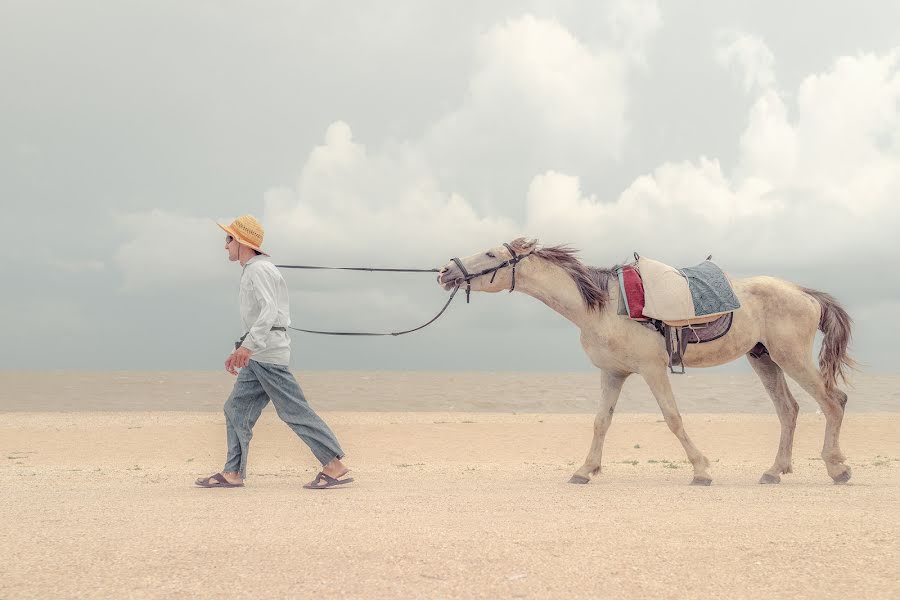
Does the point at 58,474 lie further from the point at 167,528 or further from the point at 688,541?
the point at 688,541

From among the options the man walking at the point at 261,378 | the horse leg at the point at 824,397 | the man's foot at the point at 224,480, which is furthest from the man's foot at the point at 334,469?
the horse leg at the point at 824,397

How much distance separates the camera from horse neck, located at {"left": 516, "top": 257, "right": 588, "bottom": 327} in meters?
8.65

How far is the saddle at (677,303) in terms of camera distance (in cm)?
843

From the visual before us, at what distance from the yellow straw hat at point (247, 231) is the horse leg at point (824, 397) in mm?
5697

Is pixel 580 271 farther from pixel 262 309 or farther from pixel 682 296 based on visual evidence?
pixel 262 309

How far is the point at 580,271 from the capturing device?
8.75m

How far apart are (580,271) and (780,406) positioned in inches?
119

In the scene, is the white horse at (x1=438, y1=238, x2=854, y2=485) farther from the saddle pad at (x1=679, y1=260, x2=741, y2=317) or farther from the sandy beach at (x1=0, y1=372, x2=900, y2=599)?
the sandy beach at (x1=0, y1=372, x2=900, y2=599)

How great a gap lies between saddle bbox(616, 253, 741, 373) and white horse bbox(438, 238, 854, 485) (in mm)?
109

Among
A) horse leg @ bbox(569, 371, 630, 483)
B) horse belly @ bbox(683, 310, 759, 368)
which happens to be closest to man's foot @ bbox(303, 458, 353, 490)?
horse leg @ bbox(569, 371, 630, 483)

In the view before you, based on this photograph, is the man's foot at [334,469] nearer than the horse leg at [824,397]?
Yes

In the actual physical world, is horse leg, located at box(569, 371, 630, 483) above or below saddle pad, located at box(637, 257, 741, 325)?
below

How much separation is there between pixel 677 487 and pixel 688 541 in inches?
122

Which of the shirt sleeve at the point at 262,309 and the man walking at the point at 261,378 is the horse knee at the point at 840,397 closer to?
the man walking at the point at 261,378
